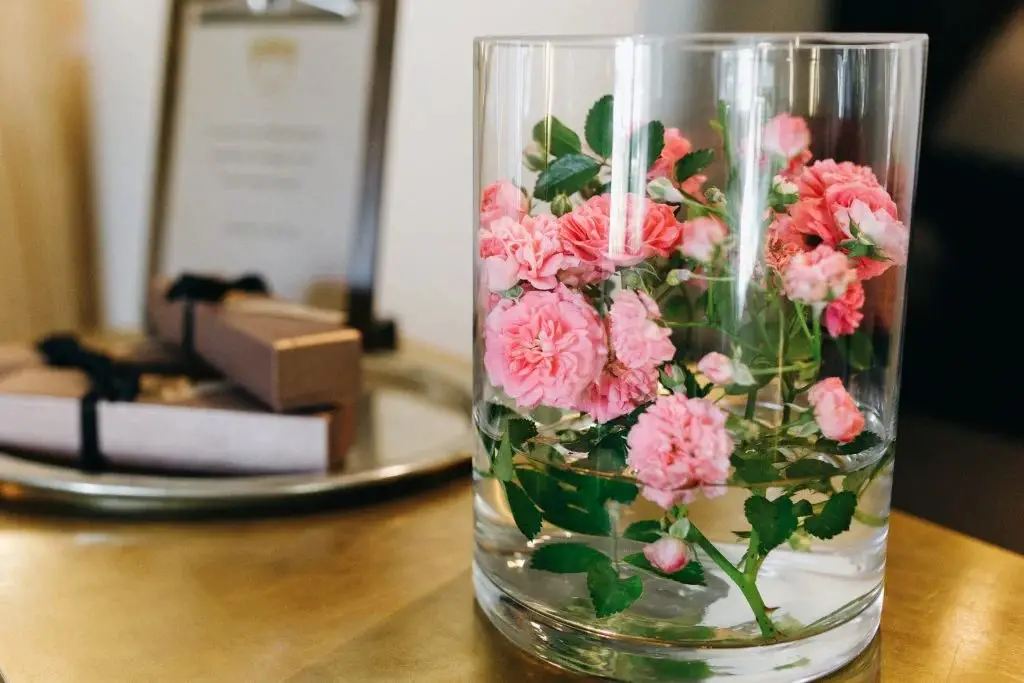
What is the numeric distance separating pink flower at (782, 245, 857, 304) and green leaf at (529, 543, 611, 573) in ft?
0.43

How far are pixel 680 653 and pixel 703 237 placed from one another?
0.56 ft

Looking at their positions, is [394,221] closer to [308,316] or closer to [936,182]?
[308,316]

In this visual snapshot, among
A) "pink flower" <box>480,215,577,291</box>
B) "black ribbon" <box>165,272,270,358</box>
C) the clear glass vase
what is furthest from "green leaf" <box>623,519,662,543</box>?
"black ribbon" <box>165,272,270,358</box>

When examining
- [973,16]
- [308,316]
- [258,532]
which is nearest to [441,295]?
[308,316]

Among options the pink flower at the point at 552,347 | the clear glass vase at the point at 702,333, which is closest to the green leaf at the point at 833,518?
the clear glass vase at the point at 702,333

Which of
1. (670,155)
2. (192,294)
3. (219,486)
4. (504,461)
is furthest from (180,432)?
(670,155)

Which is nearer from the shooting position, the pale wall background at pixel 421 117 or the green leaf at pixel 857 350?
the green leaf at pixel 857 350

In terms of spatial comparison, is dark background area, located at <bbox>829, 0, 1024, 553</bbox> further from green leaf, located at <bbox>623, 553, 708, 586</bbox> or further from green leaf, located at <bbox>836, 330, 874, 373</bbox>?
green leaf, located at <bbox>623, 553, 708, 586</bbox>

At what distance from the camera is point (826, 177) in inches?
16.2

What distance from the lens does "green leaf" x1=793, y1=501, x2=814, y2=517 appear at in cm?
41

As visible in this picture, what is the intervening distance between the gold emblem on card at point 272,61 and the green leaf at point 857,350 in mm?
640

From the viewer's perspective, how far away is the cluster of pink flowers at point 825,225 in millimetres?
398

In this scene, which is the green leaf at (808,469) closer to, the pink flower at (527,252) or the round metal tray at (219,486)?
the pink flower at (527,252)

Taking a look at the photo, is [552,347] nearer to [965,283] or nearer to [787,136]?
[787,136]
